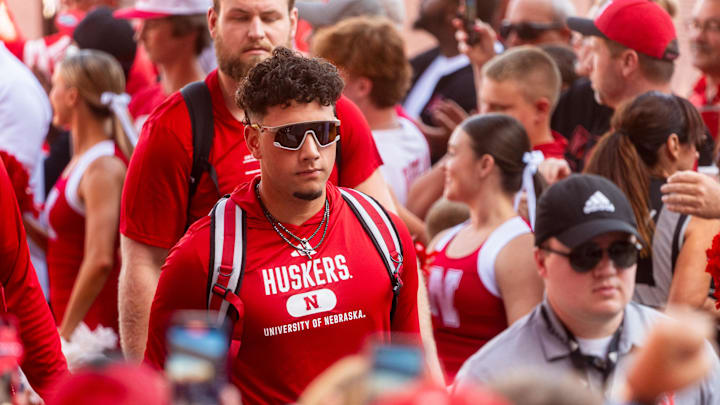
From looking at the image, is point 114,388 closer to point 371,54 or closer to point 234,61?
point 234,61

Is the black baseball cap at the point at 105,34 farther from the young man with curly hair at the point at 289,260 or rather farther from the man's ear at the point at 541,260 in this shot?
the man's ear at the point at 541,260

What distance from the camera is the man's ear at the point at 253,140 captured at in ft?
10.8

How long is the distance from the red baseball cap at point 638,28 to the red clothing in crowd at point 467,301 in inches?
56.9

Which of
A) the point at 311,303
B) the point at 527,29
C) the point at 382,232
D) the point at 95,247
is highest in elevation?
the point at 382,232

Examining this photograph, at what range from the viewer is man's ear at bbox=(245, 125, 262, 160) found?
10.8ft

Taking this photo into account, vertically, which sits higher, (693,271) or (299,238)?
(299,238)

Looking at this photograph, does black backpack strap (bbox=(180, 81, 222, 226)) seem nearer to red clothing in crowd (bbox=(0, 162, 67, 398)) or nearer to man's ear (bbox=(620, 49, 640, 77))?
red clothing in crowd (bbox=(0, 162, 67, 398))

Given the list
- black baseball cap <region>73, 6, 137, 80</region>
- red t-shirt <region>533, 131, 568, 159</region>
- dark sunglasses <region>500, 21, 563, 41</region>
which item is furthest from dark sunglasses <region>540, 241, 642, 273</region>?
black baseball cap <region>73, 6, 137, 80</region>

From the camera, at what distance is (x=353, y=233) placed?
3.30 metres

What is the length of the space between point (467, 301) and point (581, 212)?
113cm

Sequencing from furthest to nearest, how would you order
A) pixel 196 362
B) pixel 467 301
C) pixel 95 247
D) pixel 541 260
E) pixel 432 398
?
1. pixel 95 247
2. pixel 467 301
3. pixel 541 260
4. pixel 196 362
5. pixel 432 398

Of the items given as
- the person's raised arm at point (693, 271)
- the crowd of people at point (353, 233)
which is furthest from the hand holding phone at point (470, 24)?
the person's raised arm at point (693, 271)

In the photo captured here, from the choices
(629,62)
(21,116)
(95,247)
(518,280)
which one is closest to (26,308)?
(518,280)

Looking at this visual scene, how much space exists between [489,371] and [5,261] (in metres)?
1.47
